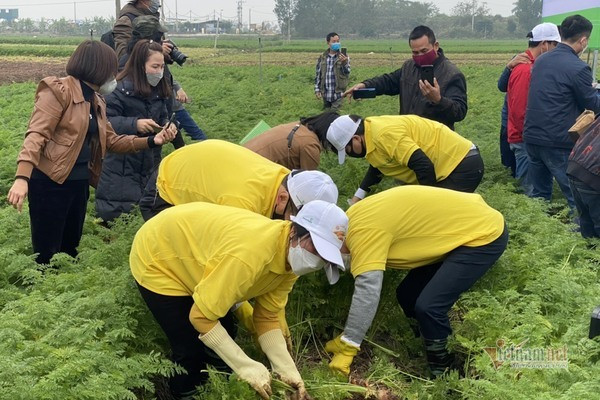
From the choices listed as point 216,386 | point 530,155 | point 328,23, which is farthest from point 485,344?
point 328,23

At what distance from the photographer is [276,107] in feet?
56.0

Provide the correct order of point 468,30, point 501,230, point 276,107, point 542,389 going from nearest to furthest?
1. point 542,389
2. point 501,230
3. point 276,107
4. point 468,30

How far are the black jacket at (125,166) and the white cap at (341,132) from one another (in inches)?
88.9

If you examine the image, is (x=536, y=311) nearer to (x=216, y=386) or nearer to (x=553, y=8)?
(x=216, y=386)

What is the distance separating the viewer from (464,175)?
5.41 metres

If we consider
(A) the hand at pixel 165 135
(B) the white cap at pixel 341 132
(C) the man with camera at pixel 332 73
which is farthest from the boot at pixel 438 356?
(C) the man with camera at pixel 332 73

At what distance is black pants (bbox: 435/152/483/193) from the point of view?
5391 mm

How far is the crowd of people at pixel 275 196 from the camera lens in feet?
10.8

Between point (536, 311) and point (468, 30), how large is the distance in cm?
11321

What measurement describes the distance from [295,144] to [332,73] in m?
11.0

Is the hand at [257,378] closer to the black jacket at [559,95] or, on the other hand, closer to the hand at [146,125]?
the hand at [146,125]

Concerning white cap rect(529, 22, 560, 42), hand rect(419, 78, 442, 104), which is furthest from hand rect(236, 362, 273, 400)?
white cap rect(529, 22, 560, 42)

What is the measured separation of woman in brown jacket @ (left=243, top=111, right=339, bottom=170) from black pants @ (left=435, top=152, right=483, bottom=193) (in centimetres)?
117

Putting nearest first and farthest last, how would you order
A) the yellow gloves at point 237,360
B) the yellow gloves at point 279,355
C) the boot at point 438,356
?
the yellow gloves at point 237,360
the yellow gloves at point 279,355
the boot at point 438,356
